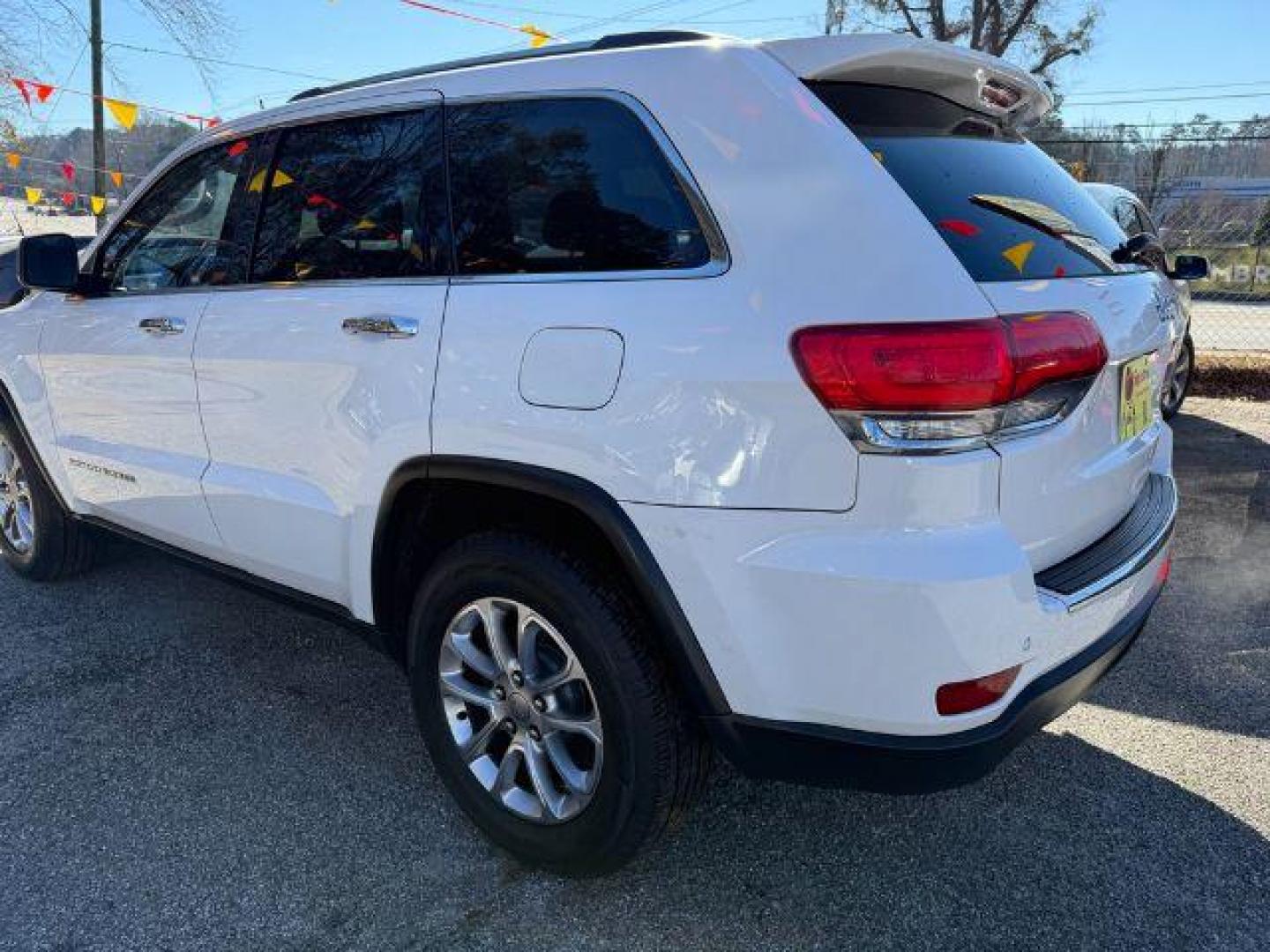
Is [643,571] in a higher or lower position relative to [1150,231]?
lower

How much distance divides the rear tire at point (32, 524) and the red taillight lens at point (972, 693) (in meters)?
3.61

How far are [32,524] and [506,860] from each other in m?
2.96

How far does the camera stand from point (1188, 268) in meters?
5.54

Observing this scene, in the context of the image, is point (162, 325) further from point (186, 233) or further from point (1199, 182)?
point (1199, 182)

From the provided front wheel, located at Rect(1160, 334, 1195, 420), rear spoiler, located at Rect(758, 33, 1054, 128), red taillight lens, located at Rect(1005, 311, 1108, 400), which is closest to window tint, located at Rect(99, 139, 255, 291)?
rear spoiler, located at Rect(758, 33, 1054, 128)

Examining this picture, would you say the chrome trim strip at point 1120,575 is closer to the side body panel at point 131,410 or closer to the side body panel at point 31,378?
the side body panel at point 131,410

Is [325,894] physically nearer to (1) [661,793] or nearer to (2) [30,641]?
(1) [661,793]

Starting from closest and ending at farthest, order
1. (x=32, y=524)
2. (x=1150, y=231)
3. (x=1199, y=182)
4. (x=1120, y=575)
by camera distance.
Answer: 1. (x=1120, y=575)
2. (x=32, y=524)
3. (x=1150, y=231)
4. (x=1199, y=182)

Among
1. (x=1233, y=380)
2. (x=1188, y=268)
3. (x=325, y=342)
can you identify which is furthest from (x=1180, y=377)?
(x=325, y=342)

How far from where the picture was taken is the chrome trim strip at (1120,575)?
6.37ft

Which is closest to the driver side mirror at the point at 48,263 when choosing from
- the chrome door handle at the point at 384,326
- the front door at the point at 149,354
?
the front door at the point at 149,354

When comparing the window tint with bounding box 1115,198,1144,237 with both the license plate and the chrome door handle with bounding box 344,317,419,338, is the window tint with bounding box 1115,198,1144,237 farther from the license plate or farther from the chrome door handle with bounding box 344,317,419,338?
the chrome door handle with bounding box 344,317,419,338

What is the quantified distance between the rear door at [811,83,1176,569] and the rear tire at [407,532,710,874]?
2.72ft

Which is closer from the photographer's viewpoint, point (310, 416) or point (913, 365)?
point (913, 365)
